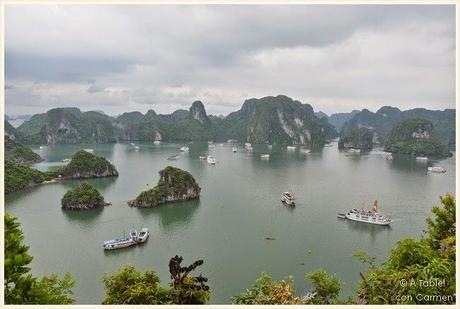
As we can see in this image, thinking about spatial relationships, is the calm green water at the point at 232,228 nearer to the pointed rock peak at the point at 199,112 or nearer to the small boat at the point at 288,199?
the small boat at the point at 288,199

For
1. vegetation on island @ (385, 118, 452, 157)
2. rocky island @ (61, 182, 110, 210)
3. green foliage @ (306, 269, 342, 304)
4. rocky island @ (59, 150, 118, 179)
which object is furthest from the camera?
vegetation on island @ (385, 118, 452, 157)

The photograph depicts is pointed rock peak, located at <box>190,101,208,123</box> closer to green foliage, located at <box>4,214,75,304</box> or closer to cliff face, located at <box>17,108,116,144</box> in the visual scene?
cliff face, located at <box>17,108,116,144</box>

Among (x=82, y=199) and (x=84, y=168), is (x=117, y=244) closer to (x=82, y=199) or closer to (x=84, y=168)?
(x=82, y=199)

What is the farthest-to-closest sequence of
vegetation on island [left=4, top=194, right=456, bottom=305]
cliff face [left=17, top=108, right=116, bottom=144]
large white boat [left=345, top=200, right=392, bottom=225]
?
cliff face [left=17, top=108, right=116, bottom=144]
large white boat [left=345, top=200, right=392, bottom=225]
vegetation on island [left=4, top=194, right=456, bottom=305]

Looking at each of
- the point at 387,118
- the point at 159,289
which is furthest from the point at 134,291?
the point at 387,118

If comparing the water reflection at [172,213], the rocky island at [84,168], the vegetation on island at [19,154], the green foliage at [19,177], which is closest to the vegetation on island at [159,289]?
the water reflection at [172,213]

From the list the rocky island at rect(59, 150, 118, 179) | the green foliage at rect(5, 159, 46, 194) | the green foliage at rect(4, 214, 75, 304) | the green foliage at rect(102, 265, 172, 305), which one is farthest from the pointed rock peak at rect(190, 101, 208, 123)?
the green foliage at rect(4, 214, 75, 304)
